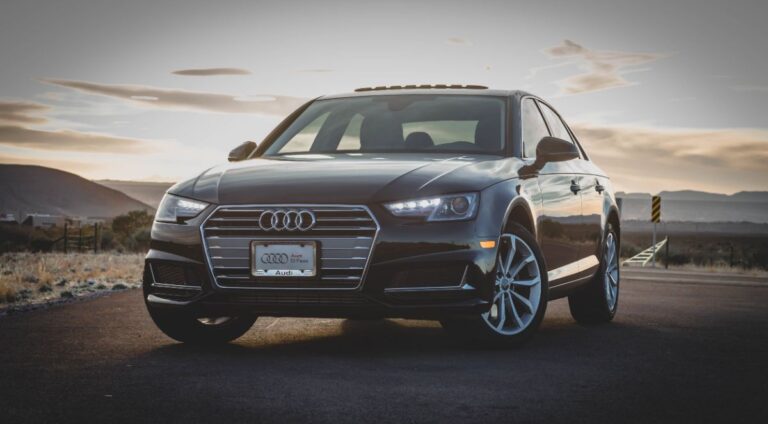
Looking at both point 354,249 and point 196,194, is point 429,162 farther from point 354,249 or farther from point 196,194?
point 196,194

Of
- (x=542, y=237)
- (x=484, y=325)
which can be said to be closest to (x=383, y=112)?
(x=542, y=237)

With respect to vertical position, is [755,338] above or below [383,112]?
below

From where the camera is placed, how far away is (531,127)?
8516 mm

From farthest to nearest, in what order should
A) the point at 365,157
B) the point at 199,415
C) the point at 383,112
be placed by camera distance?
1. the point at 383,112
2. the point at 365,157
3. the point at 199,415

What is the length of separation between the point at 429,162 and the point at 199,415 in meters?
2.76

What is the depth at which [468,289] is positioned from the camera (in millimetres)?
6562

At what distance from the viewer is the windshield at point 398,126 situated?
313 inches

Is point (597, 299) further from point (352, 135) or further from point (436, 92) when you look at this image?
point (352, 135)

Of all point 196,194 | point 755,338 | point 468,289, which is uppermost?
point 196,194

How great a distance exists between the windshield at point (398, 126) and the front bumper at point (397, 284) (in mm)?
1362

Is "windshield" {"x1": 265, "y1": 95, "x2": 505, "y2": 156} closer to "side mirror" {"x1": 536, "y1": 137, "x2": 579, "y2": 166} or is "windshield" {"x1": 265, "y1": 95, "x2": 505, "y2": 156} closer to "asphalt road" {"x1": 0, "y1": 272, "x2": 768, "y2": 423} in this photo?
"side mirror" {"x1": 536, "y1": 137, "x2": 579, "y2": 166}

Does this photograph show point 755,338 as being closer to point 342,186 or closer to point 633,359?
point 633,359

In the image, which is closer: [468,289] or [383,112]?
[468,289]

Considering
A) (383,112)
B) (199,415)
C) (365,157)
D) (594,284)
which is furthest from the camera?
(594,284)
